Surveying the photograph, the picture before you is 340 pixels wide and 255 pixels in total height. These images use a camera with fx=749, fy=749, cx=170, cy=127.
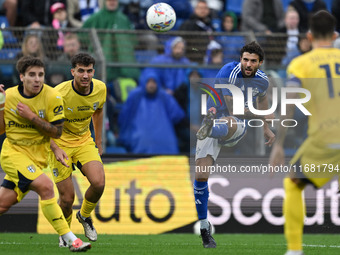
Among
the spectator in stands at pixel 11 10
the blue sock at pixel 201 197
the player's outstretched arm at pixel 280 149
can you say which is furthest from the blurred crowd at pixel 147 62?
the player's outstretched arm at pixel 280 149

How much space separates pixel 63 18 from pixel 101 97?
574cm

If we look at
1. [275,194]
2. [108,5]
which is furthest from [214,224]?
[108,5]

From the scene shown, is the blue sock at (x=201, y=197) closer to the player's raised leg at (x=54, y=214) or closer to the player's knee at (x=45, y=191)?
the player's raised leg at (x=54, y=214)

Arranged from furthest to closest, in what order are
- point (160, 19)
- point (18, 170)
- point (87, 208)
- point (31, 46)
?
point (31, 46)
point (160, 19)
point (87, 208)
point (18, 170)

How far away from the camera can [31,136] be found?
9008 millimetres

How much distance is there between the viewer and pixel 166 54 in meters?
14.5

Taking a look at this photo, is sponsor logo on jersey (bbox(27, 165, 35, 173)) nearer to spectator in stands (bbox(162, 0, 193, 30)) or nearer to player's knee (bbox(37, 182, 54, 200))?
player's knee (bbox(37, 182, 54, 200))

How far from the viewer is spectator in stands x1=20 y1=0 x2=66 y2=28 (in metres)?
15.9

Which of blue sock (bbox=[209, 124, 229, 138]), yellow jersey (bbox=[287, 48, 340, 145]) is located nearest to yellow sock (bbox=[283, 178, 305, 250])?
yellow jersey (bbox=[287, 48, 340, 145])

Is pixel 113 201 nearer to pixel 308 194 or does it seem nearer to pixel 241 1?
pixel 308 194

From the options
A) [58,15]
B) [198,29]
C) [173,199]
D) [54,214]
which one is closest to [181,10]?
[198,29]

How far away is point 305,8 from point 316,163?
10231mm

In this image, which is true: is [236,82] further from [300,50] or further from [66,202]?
[300,50]

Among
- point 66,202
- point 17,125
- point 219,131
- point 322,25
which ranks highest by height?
point 322,25
